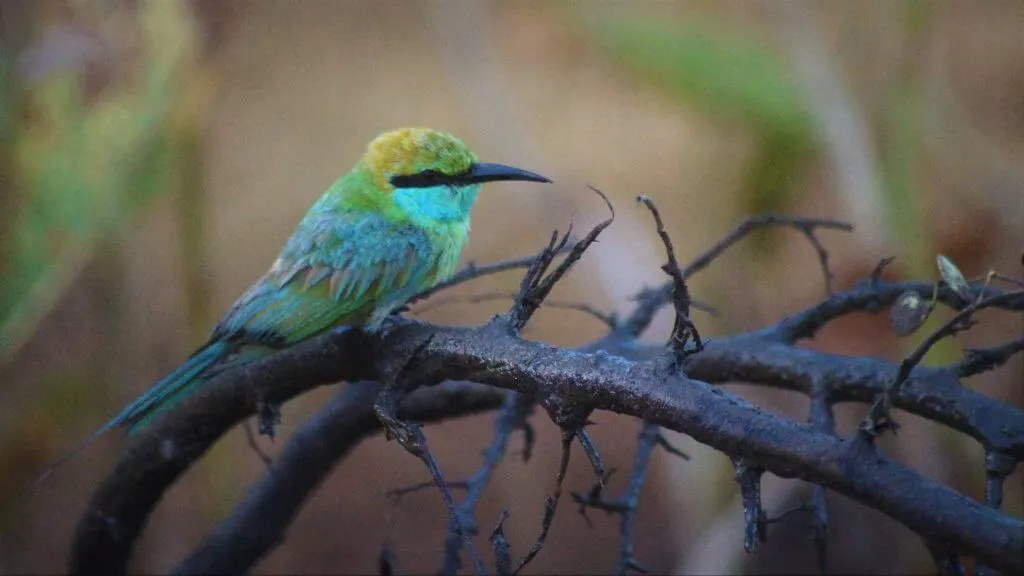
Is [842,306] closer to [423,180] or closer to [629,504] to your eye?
[629,504]

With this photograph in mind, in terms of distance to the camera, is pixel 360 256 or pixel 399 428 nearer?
pixel 399 428

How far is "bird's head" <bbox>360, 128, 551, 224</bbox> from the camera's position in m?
1.20

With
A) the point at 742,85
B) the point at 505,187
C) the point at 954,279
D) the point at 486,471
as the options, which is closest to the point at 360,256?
the point at 486,471

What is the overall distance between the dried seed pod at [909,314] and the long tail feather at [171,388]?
71 cm

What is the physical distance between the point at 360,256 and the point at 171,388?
0.28 metres

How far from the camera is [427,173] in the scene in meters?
1.21

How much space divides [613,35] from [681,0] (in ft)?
0.77

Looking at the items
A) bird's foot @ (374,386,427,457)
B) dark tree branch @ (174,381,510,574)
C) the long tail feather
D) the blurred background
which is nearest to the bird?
the long tail feather

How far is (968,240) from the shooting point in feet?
5.57

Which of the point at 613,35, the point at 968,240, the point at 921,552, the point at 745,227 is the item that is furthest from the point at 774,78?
the point at 921,552

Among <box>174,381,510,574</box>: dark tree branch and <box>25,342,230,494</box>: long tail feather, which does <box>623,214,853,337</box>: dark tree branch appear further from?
<box>25,342,230,494</box>: long tail feather

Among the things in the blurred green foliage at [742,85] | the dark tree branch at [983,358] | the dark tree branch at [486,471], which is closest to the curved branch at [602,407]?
the dark tree branch at [486,471]

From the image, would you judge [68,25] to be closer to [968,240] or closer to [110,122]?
[110,122]

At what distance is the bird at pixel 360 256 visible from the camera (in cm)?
108
